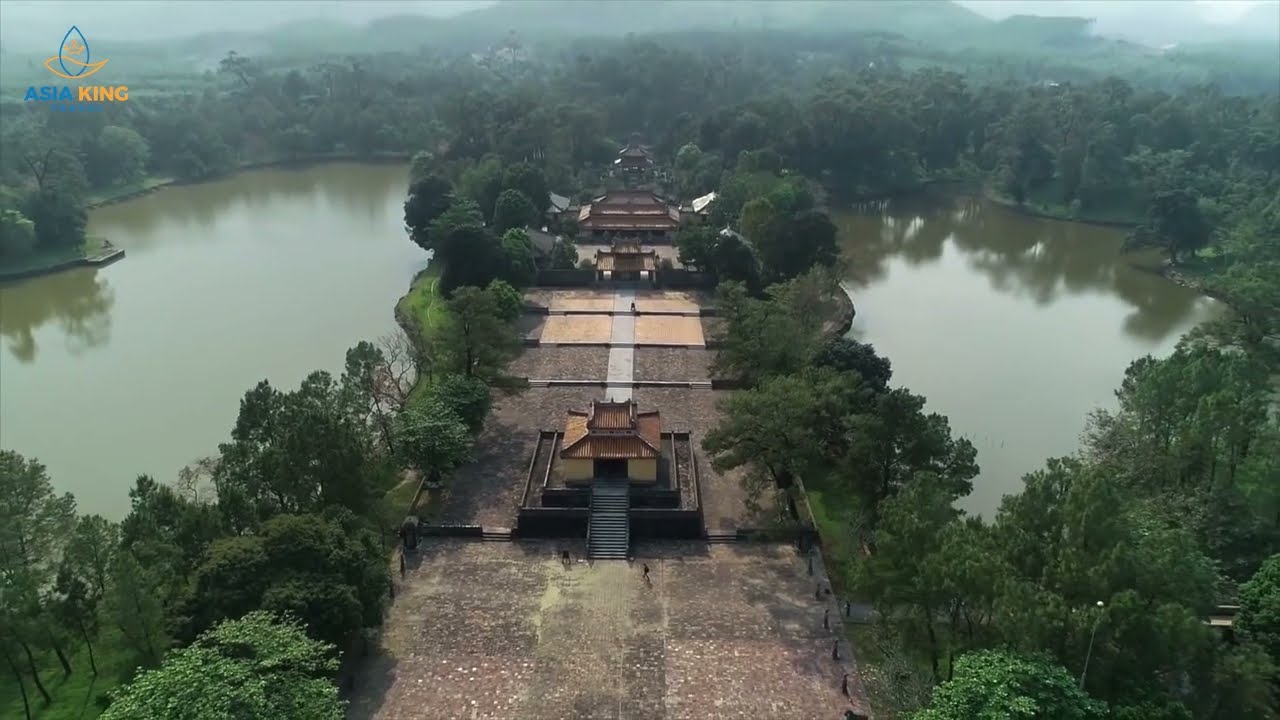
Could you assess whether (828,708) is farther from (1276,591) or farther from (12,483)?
(12,483)

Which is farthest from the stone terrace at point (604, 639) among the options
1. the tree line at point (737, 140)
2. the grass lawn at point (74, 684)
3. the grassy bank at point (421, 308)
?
the tree line at point (737, 140)

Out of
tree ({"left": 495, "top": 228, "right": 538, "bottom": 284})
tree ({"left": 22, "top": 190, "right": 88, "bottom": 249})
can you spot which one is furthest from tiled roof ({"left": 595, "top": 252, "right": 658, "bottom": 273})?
tree ({"left": 22, "top": 190, "right": 88, "bottom": 249})

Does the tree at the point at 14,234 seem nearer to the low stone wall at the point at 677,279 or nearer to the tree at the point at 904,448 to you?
the low stone wall at the point at 677,279

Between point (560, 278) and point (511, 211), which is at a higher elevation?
point (511, 211)

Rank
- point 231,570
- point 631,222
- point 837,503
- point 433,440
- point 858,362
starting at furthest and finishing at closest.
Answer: point 631,222 → point 858,362 → point 837,503 → point 433,440 → point 231,570

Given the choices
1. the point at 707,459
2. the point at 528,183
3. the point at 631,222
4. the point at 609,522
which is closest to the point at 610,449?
the point at 609,522

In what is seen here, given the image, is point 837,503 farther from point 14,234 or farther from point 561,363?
point 14,234
